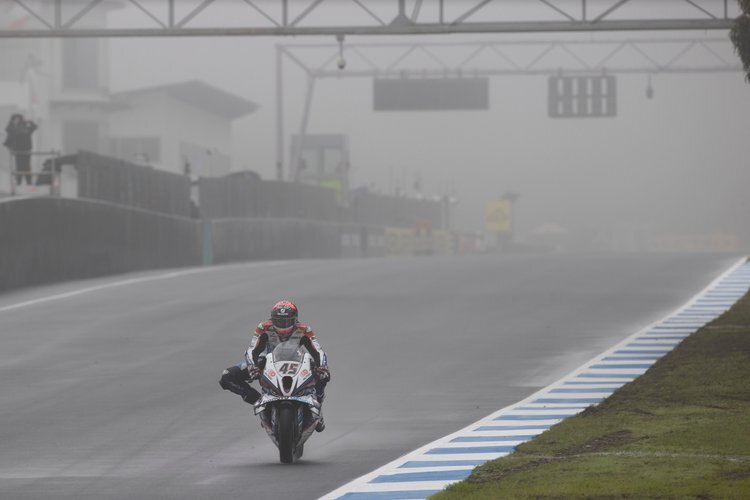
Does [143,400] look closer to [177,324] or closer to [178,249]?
[177,324]

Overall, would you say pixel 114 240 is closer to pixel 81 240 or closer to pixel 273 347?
pixel 81 240

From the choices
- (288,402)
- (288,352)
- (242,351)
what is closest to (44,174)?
(242,351)

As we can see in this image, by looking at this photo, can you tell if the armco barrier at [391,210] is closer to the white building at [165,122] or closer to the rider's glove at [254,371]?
the white building at [165,122]

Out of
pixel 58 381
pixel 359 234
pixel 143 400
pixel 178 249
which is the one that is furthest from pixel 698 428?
pixel 359 234

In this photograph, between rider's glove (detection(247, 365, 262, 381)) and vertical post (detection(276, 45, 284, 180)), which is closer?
rider's glove (detection(247, 365, 262, 381))

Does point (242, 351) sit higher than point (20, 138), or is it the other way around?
point (20, 138)

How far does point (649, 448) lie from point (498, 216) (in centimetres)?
11489

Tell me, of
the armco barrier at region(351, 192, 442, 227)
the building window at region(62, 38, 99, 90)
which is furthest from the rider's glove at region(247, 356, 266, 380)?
the building window at region(62, 38, 99, 90)

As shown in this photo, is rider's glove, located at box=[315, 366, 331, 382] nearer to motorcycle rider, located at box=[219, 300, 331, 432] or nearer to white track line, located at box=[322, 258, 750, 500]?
motorcycle rider, located at box=[219, 300, 331, 432]

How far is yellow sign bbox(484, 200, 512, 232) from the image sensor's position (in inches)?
5030

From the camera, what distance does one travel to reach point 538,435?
1466 cm

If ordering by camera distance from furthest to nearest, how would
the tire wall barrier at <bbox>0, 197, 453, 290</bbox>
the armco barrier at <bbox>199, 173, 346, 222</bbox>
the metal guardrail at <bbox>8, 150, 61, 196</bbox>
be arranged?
the armco barrier at <bbox>199, 173, 346, 222</bbox>
the metal guardrail at <bbox>8, 150, 61, 196</bbox>
the tire wall barrier at <bbox>0, 197, 453, 290</bbox>

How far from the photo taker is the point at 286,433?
13672 millimetres

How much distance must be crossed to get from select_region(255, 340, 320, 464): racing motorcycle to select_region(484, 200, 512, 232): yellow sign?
113801 mm
